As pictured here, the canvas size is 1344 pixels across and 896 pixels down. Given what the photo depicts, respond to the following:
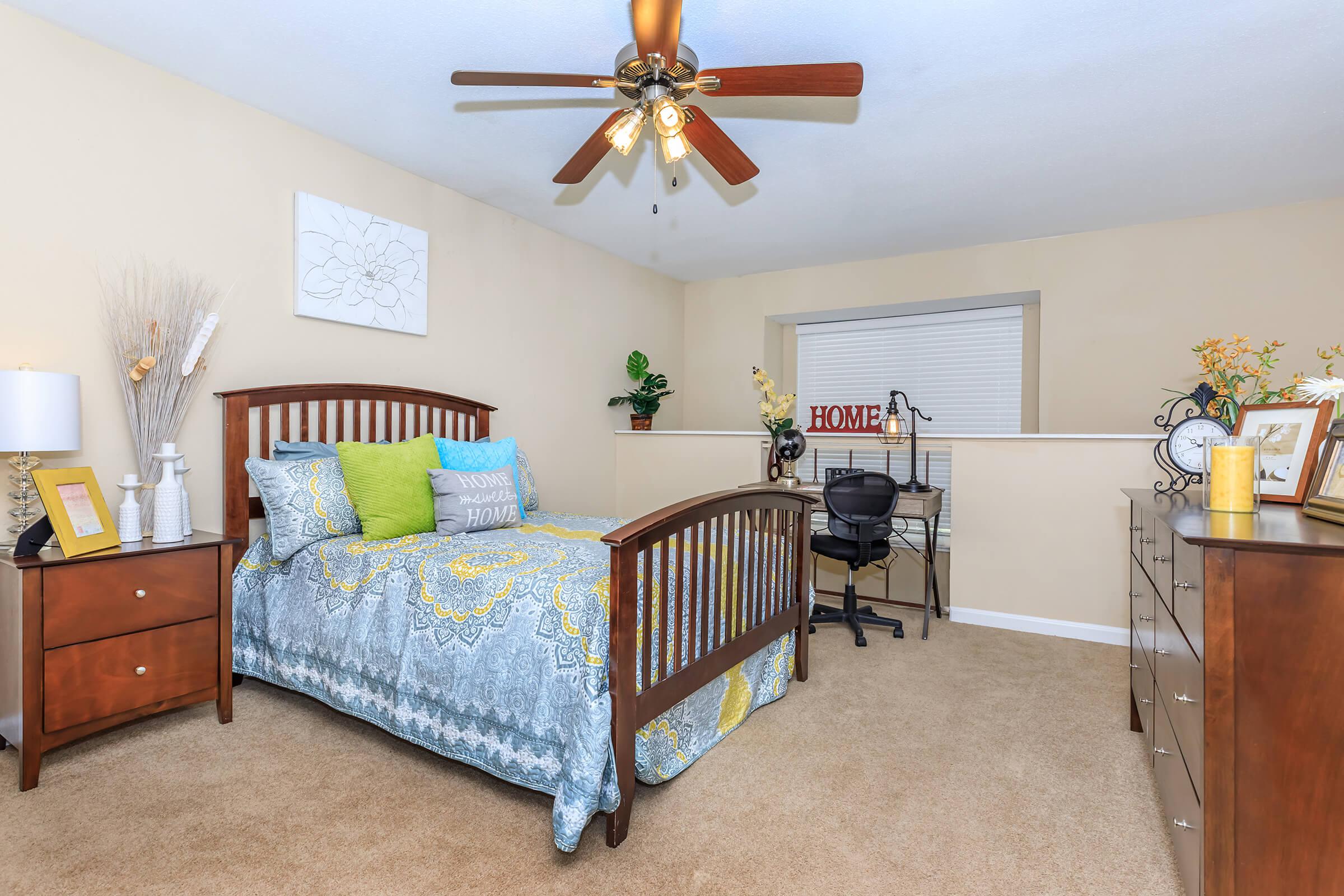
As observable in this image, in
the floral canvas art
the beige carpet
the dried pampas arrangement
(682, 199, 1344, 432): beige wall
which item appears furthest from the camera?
(682, 199, 1344, 432): beige wall

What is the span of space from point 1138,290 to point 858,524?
95.9 inches

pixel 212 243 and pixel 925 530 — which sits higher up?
pixel 212 243

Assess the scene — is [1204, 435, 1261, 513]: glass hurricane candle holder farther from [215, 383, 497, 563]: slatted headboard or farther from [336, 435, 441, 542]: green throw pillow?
[215, 383, 497, 563]: slatted headboard

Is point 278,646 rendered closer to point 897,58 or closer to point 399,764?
point 399,764

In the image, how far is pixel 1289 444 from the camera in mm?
1836

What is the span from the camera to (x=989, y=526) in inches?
156

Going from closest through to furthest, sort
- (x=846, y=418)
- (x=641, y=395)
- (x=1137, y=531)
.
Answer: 1. (x=1137, y=531)
2. (x=641, y=395)
3. (x=846, y=418)

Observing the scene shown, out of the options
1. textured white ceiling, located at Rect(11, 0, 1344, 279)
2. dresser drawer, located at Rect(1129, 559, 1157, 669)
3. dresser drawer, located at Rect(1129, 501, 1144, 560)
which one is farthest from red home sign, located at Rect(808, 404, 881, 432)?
dresser drawer, located at Rect(1129, 559, 1157, 669)

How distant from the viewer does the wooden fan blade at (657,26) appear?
1.77m

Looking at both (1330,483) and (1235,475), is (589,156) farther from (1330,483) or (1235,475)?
(1330,483)

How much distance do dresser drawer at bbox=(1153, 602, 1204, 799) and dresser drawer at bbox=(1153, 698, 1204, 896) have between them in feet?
0.14

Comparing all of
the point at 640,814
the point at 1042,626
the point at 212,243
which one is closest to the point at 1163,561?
the point at 640,814

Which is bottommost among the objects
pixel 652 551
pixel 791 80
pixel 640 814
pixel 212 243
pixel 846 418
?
pixel 640 814

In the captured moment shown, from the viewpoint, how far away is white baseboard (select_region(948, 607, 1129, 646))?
3.60 metres
